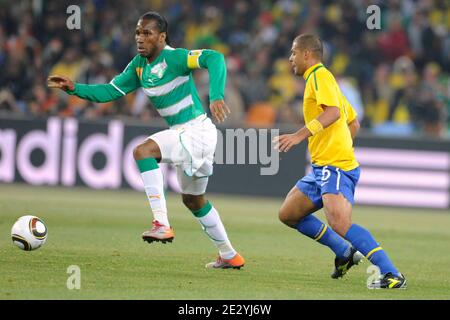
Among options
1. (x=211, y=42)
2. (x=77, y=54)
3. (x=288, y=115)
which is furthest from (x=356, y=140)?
(x=77, y=54)

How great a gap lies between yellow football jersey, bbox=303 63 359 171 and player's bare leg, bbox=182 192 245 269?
1220 millimetres

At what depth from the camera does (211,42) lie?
20641 mm

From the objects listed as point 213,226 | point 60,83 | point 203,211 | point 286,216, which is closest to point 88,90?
point 60,83

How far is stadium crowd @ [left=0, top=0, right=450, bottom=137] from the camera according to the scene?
19.0 metres

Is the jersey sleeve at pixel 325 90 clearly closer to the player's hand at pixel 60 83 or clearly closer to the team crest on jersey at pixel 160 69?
the team crest on jersey at pixel 160 69

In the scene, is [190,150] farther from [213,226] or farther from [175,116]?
[213,226]

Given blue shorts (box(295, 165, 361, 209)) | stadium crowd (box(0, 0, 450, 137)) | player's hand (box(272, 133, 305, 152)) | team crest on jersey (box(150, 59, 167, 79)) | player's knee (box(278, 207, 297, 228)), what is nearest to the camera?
player's hand (box(272, 133, 305, 152))

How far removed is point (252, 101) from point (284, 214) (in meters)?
10.7

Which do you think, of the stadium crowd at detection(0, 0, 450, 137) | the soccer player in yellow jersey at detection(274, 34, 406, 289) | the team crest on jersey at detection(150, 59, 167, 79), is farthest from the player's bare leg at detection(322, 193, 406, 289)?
the stadium crowd at detection(0, 0, 450, 137)

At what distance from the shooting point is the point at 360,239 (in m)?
8.20

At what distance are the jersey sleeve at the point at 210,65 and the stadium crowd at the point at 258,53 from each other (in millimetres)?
9027

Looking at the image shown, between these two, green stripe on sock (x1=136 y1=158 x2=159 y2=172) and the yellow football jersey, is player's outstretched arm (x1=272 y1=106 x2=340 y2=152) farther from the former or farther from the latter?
green stripe on sock (x1=136 y1=158 x2=159 y2=172)

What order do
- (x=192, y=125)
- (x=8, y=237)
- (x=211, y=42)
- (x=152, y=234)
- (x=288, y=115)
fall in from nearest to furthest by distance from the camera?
(x=152, y=234), (x=192, y=125), (x=8, y=237), (x=288, y=115), (x=211, y=42)

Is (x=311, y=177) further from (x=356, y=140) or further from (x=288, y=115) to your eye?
(x=288, y=115)
